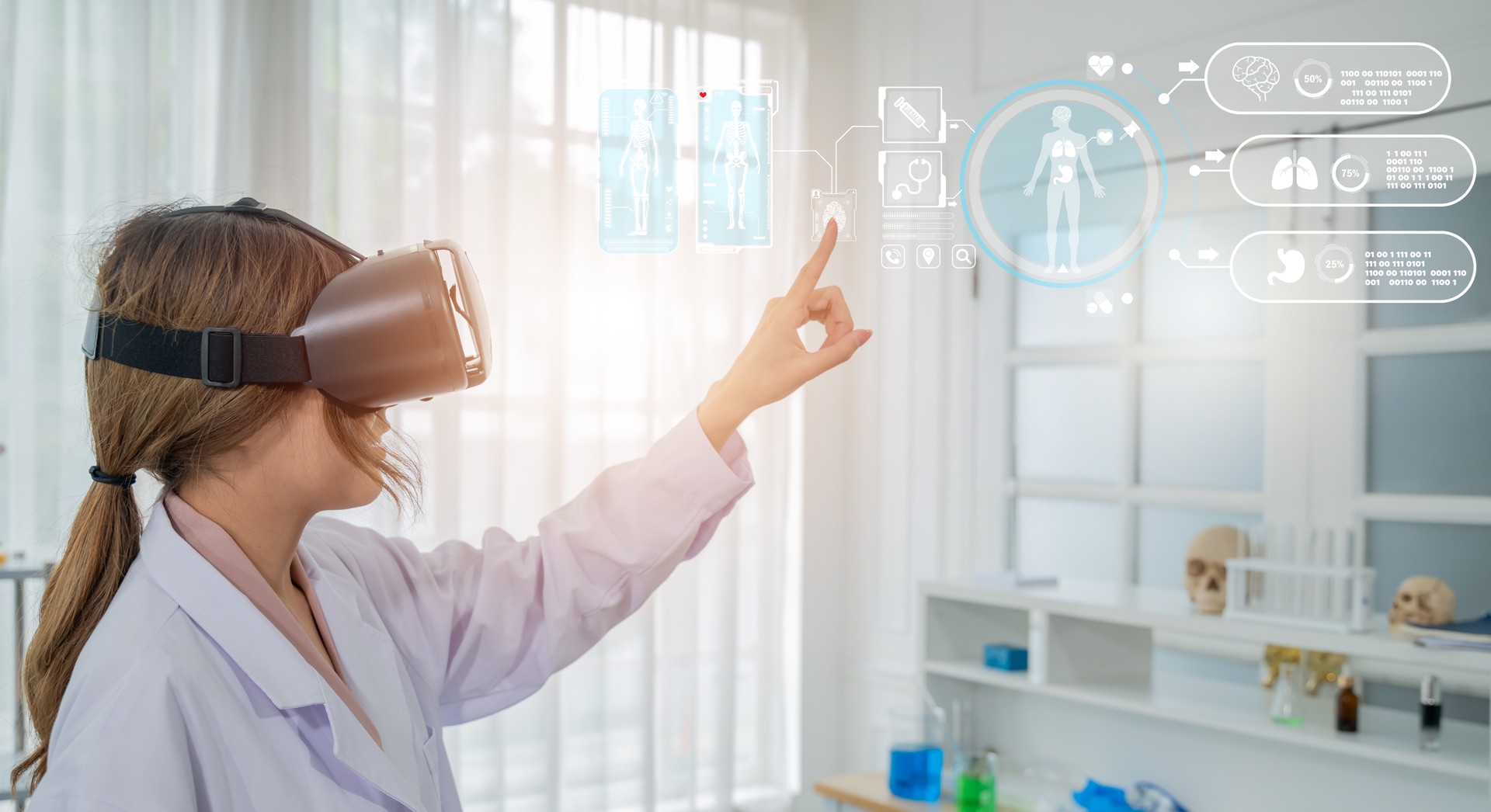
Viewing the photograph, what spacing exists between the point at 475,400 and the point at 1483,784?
8.00 ft

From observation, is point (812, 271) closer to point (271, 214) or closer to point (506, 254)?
point (271, 214)

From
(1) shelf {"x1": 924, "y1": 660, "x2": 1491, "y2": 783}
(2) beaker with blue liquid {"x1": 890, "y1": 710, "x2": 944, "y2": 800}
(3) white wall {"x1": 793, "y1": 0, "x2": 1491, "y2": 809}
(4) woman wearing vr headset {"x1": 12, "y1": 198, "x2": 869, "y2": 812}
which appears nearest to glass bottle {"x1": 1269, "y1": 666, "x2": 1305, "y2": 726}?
(1) shelf {"x1": 924, "y1": 660, "x2": 1491, "y2": 783}

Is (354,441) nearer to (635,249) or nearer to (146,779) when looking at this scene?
(146,779)

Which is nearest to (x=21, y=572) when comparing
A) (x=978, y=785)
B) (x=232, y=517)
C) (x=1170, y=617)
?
(x=232, y=517)

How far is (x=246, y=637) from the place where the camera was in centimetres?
91

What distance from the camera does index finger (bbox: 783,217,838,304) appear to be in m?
1.18

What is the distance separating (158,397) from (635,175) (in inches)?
38.9

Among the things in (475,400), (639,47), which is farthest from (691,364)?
(639,47)

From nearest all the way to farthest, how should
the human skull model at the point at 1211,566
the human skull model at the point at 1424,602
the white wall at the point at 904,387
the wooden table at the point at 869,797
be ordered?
1. the human skull model at the point at 1424,602
2. the human skull model at the point at 1211,566
3. the wooden table at the point at 869,797
4. the white wall at the point at 904,387

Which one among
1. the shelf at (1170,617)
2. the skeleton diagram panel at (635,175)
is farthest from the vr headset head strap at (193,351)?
the shelf at (1170,617)

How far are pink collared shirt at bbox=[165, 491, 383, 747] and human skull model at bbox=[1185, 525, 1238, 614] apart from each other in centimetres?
178

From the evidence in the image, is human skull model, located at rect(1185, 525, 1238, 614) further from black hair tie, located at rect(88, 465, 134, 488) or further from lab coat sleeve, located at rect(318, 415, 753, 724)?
black hair tie, located at rect(88, 465, 134, 488)

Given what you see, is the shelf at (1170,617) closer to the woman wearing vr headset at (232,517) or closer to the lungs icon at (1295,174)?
the lungs icon at (1295,174)

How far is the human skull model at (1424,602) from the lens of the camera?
1.92 m
